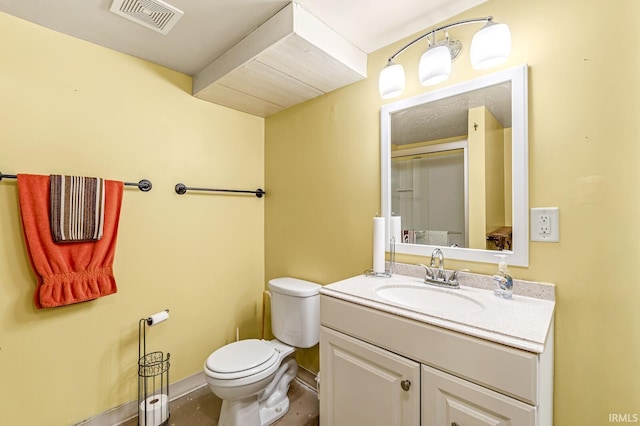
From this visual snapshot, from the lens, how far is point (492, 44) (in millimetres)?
1126

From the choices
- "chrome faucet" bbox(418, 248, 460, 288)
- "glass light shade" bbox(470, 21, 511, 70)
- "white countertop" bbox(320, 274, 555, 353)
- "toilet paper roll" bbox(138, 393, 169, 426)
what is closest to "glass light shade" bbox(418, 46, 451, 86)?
"glass light shade" bbox(470, 21, 511, 70)

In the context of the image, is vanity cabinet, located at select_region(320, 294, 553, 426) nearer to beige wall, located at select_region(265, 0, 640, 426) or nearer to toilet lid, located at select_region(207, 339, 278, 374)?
beige wall, located at select_region(265, 0, 640, 426)

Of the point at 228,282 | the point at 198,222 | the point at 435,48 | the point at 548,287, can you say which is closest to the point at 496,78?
the point at 435,48

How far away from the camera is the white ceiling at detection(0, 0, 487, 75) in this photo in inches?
50.4

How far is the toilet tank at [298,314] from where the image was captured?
68.2 inches

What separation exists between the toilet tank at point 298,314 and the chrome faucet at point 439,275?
2.19ft

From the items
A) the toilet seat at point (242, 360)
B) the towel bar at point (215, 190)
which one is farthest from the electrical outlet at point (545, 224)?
the towel bar at point (215, 190)

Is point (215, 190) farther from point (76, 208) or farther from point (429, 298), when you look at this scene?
point (429, 298)

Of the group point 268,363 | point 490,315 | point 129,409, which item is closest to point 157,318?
point 129,409

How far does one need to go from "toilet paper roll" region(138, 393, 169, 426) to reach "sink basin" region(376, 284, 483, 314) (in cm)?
134

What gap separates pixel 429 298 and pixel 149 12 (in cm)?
185

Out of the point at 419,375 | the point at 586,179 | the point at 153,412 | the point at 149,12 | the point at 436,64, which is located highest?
the point at 149,12

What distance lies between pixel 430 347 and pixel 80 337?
1744 mm

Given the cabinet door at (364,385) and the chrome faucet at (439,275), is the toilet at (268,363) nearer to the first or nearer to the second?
the cabinet door at (364,385)
